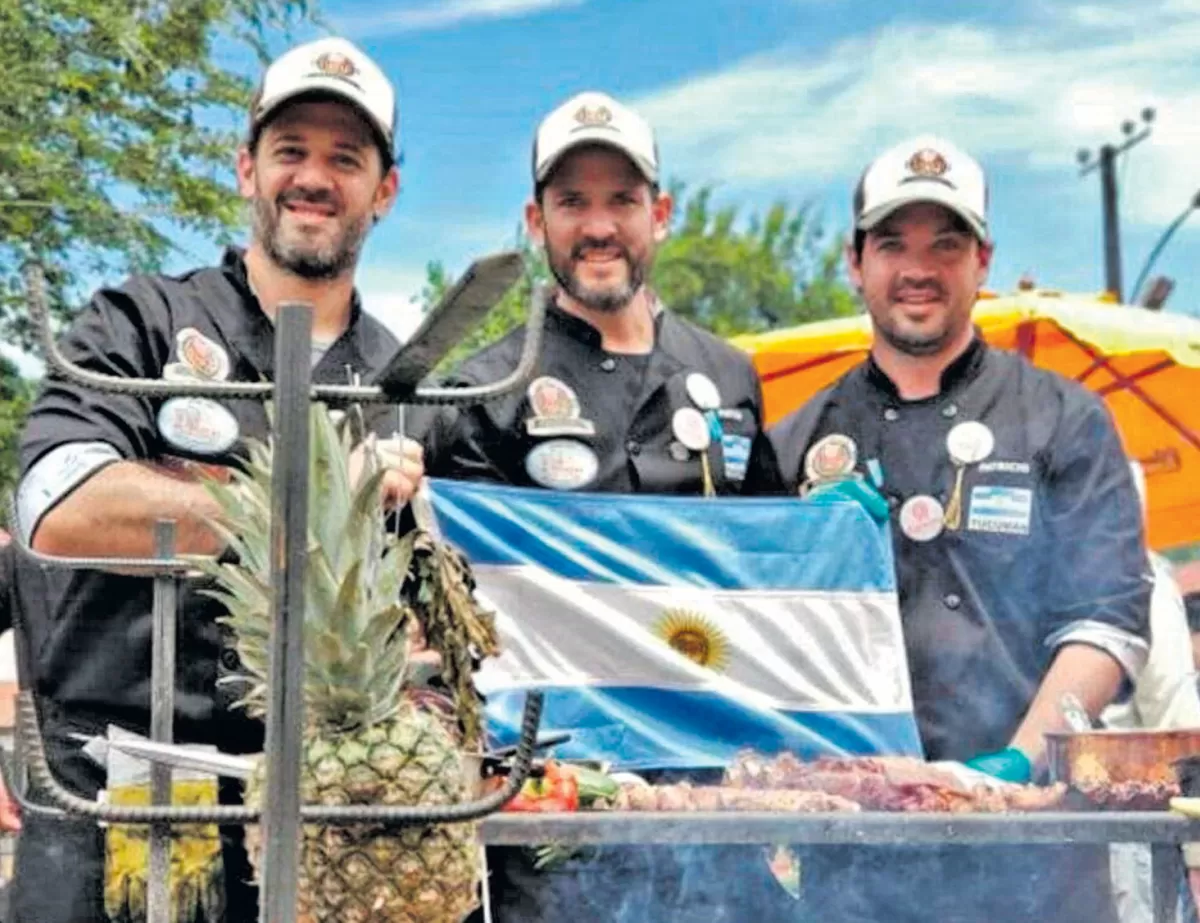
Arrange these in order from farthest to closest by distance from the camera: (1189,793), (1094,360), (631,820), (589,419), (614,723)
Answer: (1094,360), (589,419), (614,723), (1189,793), (631,820)

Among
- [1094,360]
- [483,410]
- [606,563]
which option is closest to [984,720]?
[606,563]

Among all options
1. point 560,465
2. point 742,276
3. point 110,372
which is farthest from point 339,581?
point 742,276

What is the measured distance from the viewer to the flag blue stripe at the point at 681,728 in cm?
421

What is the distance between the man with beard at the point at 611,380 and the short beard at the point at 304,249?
45cm

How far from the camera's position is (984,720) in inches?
182

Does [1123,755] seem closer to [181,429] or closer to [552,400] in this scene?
[552,400]

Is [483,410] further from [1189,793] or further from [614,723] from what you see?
[1189,793]

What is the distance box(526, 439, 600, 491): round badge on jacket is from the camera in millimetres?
4465

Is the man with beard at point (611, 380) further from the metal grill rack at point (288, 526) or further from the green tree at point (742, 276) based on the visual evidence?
the green tree at point (742, 276)

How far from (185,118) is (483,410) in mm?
9864

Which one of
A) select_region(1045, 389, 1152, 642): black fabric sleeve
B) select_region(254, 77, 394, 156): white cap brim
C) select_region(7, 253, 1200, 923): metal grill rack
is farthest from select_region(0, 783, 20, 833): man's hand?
select_region(7, 253, 1200, 923): metal grill rack

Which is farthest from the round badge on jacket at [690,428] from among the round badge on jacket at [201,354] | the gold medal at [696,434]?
the round badge on jacket at [201,354]

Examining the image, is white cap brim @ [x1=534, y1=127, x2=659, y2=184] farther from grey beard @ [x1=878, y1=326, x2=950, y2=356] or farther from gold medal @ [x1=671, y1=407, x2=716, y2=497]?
grey beard @ [x1=878, y1=326, x2=950, y2=356]

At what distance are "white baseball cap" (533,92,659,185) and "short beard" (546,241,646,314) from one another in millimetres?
199
